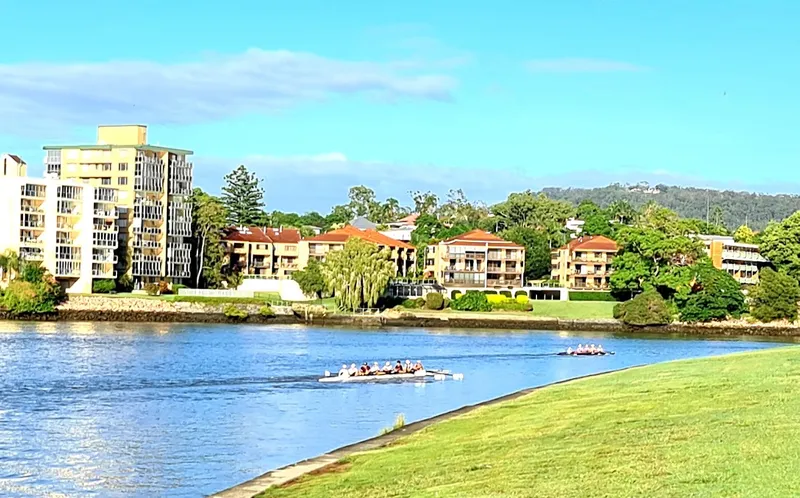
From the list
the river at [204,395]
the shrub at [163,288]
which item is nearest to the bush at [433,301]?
the shrub at [163,288]

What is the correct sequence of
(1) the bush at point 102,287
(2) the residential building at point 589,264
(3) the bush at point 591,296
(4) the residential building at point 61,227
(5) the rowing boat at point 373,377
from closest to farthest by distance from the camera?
(5) the rowing boat at point 373,377
(4) the residential building at point 61,227
(1) the bush at point 102,287
(3) the bush at point 591,296
(2) the residential building at point 589,264

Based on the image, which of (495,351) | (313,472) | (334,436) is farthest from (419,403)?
(495,351)

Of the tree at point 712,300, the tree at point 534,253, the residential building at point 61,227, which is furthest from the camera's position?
the tree at point 534,253

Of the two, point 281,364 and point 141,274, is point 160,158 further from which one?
point 281,364

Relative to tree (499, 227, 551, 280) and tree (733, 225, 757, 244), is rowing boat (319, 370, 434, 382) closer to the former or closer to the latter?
tree (499, 227, 551, 280)

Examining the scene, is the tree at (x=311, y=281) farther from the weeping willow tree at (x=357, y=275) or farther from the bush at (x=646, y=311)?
the bush at (x=646, y=311)

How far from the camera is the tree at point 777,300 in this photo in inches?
5221

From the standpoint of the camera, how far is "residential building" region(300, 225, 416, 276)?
160 metres

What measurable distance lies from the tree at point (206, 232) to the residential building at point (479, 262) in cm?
2913

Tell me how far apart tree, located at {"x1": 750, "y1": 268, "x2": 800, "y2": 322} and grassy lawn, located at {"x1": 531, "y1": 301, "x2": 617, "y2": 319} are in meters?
16.4

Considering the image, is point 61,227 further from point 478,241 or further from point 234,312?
point 478,241

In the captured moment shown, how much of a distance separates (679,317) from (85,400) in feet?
308

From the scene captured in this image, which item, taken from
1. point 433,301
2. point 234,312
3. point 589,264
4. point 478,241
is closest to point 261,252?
point 478,241

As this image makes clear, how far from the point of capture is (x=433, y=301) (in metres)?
140
